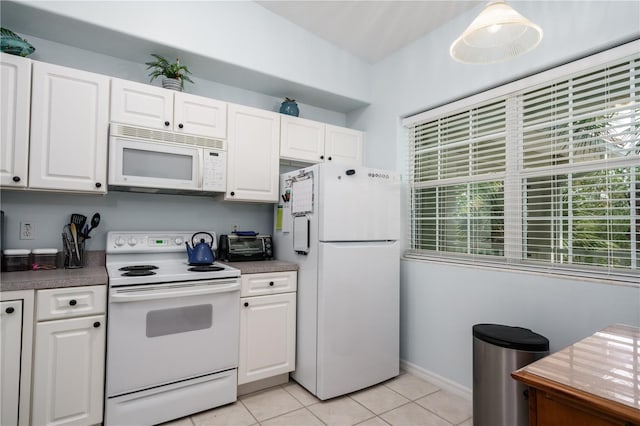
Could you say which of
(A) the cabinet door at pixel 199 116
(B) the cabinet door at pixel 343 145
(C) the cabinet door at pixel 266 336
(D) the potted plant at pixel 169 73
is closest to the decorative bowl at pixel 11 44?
(D) the potted plant at pixel 169 73

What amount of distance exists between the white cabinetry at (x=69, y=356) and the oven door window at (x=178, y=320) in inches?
10.0

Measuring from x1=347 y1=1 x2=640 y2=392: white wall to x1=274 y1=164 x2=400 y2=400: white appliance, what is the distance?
259 mm

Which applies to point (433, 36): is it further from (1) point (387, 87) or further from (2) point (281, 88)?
(2) point (281, 88)

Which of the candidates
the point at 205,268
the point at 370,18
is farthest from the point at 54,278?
the point at 370,18

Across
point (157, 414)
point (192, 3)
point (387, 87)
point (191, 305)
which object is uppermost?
point (192, 3)

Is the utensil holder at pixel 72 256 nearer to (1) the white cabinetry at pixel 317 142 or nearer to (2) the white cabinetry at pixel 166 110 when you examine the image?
(2) the white cabinetry at pixel 166 110

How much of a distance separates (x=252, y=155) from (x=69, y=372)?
1777mm

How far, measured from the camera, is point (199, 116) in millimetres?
2564

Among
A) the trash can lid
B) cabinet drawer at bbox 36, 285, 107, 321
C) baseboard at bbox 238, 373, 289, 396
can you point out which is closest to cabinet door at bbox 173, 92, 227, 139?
cabinet drawer at bbox 36, 285, 107, 321

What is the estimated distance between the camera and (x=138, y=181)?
2.32 m

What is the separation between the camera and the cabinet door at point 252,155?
269 centimetres

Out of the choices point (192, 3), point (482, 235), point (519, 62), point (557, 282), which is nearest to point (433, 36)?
point (519, 62)

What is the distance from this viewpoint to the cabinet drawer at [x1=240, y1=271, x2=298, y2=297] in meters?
2.46

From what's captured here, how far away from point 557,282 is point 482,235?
23.7 inches
